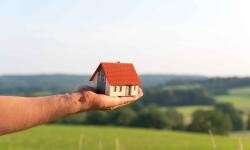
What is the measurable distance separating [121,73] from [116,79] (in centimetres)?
6

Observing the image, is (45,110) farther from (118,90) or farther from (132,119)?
(132,119)

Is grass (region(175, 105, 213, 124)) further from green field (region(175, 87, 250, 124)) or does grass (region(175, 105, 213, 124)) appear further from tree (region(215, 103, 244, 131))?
tree (region(215, 103, 244, 131))

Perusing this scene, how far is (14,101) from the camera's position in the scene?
242 cm

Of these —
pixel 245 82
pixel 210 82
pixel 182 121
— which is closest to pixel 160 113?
pixel 182 121

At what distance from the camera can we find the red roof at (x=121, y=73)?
3098 millimetres

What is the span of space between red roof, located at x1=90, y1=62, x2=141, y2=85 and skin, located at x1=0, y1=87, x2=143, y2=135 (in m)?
0.29

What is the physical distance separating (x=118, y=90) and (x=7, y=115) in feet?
2.69

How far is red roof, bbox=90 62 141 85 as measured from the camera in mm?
3098

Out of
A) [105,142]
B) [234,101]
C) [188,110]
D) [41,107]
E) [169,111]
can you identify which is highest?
[41,107]

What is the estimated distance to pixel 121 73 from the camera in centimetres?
315

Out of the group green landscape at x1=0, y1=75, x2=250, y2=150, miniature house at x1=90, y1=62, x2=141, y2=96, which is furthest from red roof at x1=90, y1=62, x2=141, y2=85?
green landscape at x1=0, y1=75, x2=250, y2=150

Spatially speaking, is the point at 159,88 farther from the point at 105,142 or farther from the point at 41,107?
the point at 41,107

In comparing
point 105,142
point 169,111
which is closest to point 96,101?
point 105,142

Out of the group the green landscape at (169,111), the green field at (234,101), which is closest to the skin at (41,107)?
the green landscape at (169,111)
